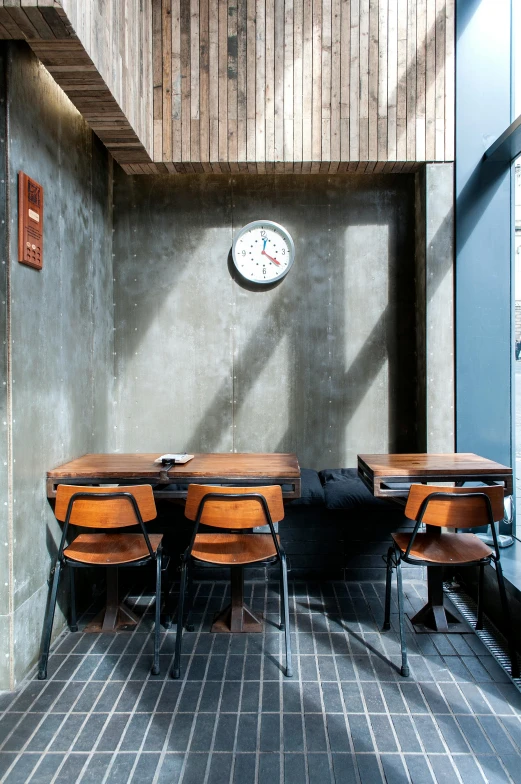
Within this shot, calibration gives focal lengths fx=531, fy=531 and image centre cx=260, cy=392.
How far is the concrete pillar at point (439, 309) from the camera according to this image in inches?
149

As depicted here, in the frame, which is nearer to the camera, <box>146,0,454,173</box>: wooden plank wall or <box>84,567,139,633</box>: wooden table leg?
<box>84,567,139,633</box>: wooden table leg

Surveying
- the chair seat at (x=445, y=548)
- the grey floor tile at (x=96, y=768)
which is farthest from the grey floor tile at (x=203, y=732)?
the chair seat at (x=445, y=548)

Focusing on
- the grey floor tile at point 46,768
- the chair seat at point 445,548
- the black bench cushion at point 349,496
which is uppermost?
the black bench cushion at point 349,496

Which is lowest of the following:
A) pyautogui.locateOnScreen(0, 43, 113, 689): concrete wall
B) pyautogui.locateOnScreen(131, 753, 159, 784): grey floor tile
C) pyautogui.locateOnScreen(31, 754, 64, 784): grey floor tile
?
pyautogui.locateOnScreen(31, 754, 64, 784): grey floor tile

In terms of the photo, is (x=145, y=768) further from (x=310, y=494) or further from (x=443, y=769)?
(x=310, y=494)

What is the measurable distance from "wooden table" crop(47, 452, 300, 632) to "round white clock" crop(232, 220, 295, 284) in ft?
5.28

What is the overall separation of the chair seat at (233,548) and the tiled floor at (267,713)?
1.64ft

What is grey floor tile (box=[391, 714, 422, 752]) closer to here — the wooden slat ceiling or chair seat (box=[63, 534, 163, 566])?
chair seat (box=[63, 534, 163, 566])

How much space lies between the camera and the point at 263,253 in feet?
13.4

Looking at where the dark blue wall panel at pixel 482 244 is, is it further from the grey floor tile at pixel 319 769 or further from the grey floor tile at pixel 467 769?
the grey floor tile at pixel 319 769

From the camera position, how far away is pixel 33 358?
2.64m

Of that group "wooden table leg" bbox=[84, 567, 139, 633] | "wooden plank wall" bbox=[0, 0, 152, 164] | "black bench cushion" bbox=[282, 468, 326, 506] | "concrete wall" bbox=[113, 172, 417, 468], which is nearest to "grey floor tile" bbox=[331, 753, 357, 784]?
"wooden table leg" bbox=[84, 567, 139, 633]

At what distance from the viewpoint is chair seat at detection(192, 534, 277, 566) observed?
2.57 metres

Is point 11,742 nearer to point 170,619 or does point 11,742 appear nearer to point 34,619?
point 34,619
